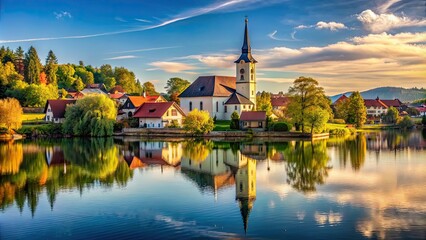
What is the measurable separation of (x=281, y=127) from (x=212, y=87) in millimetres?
17308

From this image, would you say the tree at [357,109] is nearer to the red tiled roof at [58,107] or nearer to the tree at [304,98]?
the tree at [304,98]

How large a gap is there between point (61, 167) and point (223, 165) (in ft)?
31.3

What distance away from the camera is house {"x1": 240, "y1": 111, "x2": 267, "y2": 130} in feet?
172

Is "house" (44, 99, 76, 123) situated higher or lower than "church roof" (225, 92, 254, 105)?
lower

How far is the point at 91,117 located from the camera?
51.2 metres

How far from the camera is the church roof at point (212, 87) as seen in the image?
6369 cm

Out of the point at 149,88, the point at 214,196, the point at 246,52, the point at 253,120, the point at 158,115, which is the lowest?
the point at 214,196

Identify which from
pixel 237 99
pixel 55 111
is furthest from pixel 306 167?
pixel 55 111

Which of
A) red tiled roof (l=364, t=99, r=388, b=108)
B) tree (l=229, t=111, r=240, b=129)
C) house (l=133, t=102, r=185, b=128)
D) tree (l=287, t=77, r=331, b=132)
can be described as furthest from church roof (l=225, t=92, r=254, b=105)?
red tiled roof (l=364, t=99, r=388, b=108)

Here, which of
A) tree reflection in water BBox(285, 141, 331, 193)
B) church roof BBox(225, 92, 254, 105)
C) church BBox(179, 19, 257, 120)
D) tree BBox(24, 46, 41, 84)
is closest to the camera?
tree reflection in water BBox(285, 141, 331, 193)

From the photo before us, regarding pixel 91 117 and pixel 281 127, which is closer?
pixel 281 127

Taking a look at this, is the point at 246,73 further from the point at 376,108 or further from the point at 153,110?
the point at 376,108

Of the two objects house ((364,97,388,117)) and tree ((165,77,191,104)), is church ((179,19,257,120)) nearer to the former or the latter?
tree ((165,77,191,104))

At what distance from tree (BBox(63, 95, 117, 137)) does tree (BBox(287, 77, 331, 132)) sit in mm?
20928
